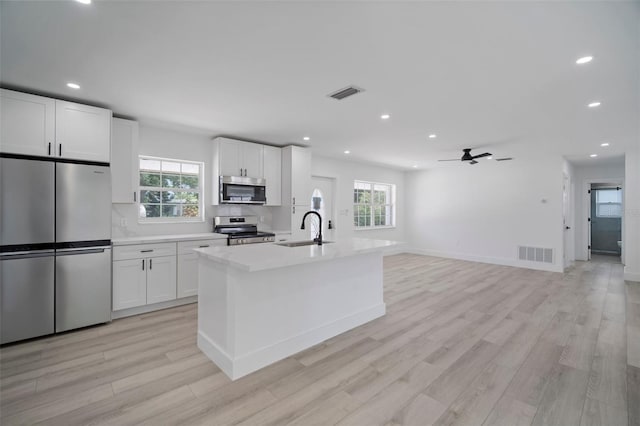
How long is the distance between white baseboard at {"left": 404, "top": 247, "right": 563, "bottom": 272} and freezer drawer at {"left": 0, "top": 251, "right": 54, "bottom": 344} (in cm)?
809

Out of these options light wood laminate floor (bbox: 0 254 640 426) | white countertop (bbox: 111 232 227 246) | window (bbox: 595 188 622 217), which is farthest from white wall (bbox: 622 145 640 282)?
white countertop (bbox: 111 232 227 246)

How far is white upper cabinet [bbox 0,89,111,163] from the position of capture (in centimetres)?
282

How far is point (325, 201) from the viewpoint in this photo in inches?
267

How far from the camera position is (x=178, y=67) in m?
2.51

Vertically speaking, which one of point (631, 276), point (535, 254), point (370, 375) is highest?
point (535, 254)

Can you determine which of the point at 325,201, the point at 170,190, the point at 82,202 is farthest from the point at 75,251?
the point at 325,201

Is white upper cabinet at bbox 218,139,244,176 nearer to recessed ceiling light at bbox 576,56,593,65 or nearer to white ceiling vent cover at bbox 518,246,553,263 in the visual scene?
recessed ceiling light at bbox 576,56,593,65

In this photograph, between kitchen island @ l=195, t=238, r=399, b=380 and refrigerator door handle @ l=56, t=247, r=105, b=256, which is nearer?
kitchen island @ l=195, t=238, r=399, b=380

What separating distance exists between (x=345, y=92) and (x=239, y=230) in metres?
2.91

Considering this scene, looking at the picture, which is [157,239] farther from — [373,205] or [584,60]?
[373,205]

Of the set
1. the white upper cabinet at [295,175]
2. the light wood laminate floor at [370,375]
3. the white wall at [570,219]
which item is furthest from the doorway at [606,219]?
the white upper cabinet at [295,175]

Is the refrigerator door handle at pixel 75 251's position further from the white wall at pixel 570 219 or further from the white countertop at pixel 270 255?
the white wall at pixel 570 219

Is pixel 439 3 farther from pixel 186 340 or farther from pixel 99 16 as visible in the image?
pixel 186 340

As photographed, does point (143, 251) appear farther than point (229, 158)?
No
